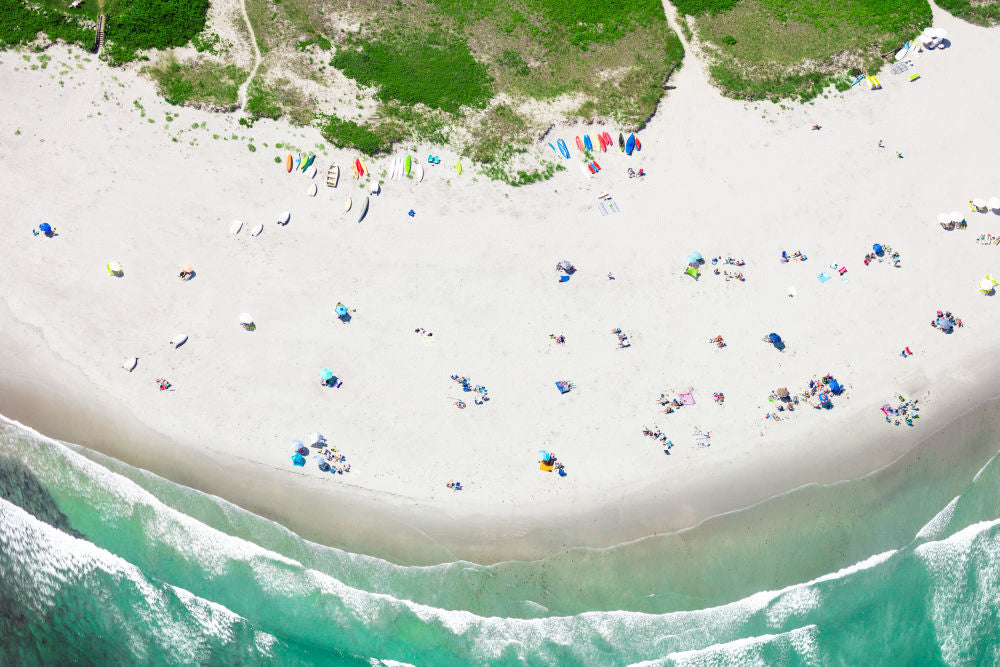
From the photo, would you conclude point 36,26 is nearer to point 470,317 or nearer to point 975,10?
point 470,317

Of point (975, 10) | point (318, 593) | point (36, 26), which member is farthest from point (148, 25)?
point (975, 10)

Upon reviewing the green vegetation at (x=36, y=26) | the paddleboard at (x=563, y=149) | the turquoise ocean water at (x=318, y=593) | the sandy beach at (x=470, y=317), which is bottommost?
the turquoise ocean water at (x=318, y=593)

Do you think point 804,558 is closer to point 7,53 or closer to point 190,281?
point 190,281

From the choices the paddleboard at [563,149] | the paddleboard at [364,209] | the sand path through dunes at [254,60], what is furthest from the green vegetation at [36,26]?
the paddleboard at [563,149]

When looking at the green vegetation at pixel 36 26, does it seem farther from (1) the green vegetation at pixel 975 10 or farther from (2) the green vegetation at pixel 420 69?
(1) the green vegetation at pixel 975 10

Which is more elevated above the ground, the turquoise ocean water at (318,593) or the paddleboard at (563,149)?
the paddleboard at (563,149)

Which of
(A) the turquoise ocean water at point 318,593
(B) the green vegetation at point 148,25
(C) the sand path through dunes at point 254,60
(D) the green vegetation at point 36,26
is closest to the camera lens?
(A) the turquoise ocean water at point 318,593
